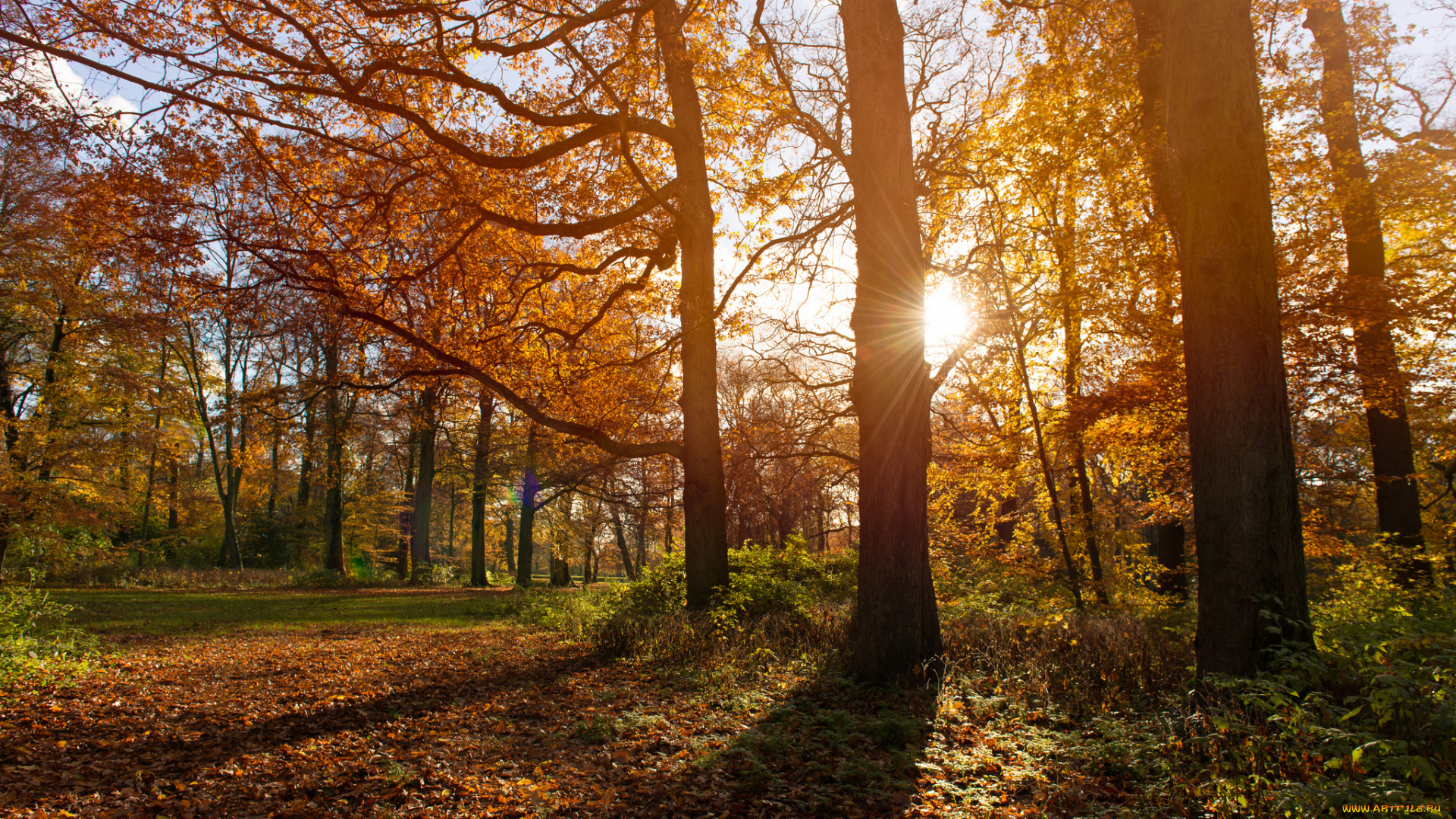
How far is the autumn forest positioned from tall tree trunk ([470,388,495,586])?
6566 mm

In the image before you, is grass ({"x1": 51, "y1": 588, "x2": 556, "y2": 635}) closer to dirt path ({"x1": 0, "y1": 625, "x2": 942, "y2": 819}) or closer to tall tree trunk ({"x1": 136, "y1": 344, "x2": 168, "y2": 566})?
dirt path ({"x1": 0, "y1": 625, "x2": 942, "y2": 819})

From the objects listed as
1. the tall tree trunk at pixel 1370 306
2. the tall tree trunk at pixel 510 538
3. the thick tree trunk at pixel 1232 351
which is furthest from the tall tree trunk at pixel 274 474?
the tall tree trunk at pixel 1370 306

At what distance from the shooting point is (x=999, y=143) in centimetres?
926

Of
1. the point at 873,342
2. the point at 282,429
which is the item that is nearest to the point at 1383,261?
the point at 873,342

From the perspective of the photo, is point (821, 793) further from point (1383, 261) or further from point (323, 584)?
point (323, 584)

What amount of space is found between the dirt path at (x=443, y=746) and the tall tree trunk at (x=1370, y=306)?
26.1 feet

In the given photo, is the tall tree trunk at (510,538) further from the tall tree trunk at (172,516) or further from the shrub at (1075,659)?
the shrub at (1075,659)

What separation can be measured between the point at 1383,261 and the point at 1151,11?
619 cm

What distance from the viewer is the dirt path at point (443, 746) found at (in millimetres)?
3432

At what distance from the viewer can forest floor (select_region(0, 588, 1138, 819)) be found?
11.2 feet

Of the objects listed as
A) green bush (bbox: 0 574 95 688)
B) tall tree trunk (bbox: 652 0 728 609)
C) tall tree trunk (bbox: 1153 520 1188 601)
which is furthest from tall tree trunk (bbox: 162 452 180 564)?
tall tree trunk (bbox: 1153 520 1188 601)

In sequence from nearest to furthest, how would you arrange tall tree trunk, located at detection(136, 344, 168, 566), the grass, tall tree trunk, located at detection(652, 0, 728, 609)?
tall tree trunk, located at detection(652, 0, 728, 609), the grass, tall tree trunk, located at detection(136, 344, 168, 566)

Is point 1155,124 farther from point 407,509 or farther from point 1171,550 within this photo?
point 407,509

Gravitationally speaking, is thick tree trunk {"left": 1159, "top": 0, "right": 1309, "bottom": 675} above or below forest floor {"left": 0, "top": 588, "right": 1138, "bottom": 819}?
above
